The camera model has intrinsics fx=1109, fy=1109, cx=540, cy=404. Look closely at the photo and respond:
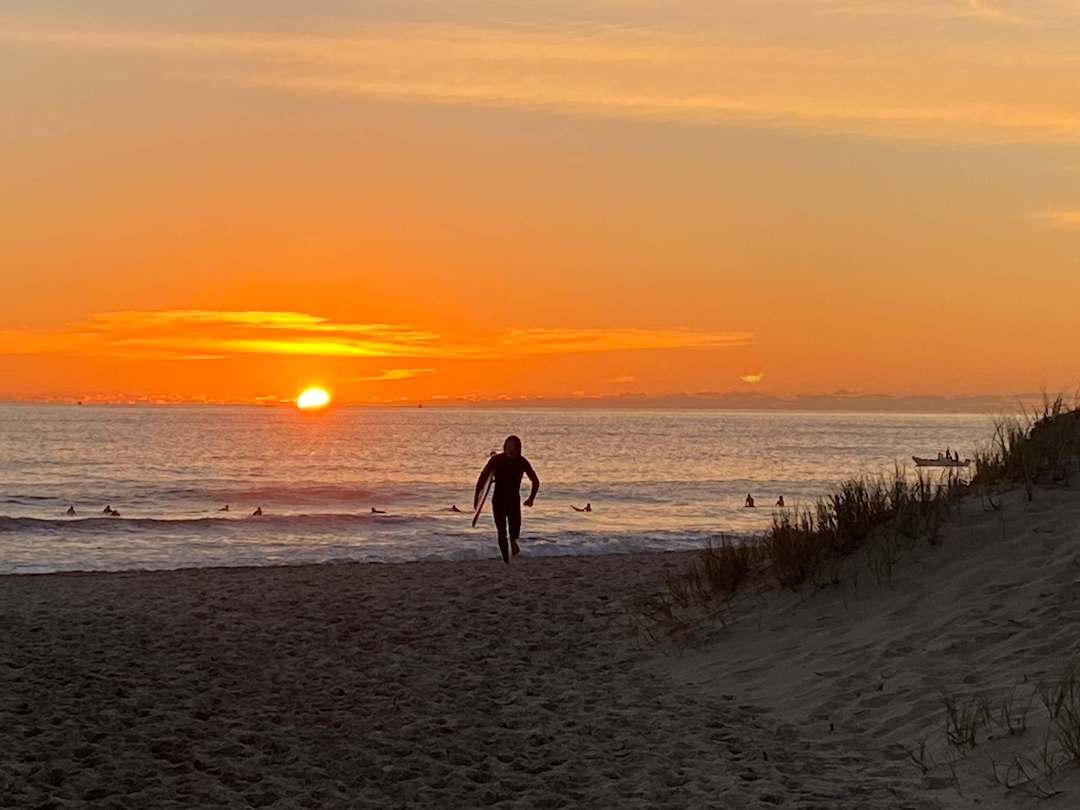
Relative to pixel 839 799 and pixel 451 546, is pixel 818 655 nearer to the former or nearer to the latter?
pixel 839 799

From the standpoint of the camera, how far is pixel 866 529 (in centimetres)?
1134

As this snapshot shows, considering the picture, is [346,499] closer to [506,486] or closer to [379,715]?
[506,486]

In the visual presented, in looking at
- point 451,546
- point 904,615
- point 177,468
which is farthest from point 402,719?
point 177,468

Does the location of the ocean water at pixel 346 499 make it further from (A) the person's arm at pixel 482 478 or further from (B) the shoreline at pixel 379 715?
(B) the shoreline at pixel 379 715

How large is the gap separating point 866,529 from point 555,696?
397 cm

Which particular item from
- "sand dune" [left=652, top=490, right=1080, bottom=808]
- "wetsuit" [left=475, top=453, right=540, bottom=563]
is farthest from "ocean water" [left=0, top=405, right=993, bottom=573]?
"sand dune" [left=652, top=490, right=1080, bottom=808]

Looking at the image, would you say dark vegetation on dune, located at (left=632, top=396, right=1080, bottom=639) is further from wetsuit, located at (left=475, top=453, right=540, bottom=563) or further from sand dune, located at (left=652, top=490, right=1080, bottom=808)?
wetsuit, located at (left=475, top=453, right=540, bottom=563)

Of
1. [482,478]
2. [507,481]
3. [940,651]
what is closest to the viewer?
[940,651]

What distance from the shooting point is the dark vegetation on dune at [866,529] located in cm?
1099

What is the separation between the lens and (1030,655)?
8062 mm

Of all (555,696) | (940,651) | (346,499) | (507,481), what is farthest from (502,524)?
(346,499)

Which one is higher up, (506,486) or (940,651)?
(506,486)

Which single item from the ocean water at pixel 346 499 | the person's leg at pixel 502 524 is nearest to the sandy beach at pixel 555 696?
the person's leg at pixel 502 524

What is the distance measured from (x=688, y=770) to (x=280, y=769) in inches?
104
